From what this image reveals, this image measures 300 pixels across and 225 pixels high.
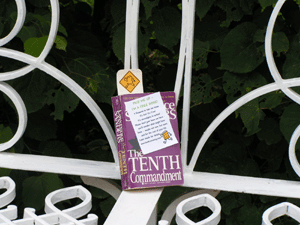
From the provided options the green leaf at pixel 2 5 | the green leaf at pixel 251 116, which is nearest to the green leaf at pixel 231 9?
the green leaf at pixel 251 116

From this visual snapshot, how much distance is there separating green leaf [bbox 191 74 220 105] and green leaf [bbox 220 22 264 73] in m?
0.16

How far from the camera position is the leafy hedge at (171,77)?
1072 millimetres

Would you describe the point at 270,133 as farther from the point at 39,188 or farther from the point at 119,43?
the point at 39,188

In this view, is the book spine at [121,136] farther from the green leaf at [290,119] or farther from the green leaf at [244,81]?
the green leaf at [290,119]

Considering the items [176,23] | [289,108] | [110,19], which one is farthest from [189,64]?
[110,19]

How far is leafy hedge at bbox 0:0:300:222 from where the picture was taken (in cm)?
107

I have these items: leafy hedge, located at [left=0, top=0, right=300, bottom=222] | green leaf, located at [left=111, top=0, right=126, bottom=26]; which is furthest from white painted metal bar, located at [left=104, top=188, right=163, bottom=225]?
green leaf, located at [left=111, top=0, right=126, bottom=26]

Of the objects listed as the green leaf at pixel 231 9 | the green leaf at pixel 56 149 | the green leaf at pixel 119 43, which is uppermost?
the green leaf at pixel 231 9

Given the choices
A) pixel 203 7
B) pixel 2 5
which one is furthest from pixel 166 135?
pixel 2 5

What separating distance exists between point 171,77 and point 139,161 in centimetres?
58

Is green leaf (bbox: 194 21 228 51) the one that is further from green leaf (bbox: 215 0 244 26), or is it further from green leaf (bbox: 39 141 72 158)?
green leaf (bbox: 39 141 72 158)

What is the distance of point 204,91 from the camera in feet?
4.00

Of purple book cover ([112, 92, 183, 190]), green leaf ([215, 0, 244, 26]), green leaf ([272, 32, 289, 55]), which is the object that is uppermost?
green leaf ([215, 0, 244, 26])

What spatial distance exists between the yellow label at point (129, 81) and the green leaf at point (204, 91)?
41 cm
